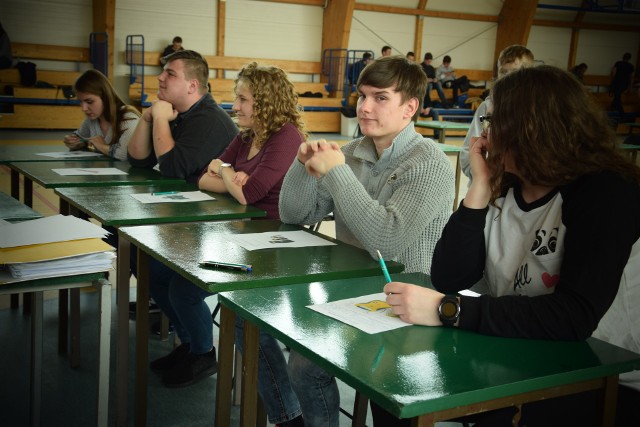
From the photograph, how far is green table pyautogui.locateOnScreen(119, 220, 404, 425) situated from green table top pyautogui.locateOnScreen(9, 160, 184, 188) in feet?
3.33

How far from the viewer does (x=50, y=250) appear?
1.81 m

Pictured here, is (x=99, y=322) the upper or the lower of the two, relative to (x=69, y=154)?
lower

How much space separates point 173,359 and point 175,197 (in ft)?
2.27

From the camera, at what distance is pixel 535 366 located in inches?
50.2

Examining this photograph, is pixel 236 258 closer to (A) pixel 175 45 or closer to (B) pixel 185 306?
(B) pixel 185 306

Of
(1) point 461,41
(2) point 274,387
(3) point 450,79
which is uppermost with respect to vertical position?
(1) point 461,41

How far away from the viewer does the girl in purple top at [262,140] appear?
294cm

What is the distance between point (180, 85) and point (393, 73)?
1.70 meters

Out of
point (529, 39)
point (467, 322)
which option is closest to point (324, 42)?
point (529, 39)

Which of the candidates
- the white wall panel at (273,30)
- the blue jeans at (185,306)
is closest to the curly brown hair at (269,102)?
the blue jeans at (185,306)

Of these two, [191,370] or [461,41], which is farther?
[461,41]

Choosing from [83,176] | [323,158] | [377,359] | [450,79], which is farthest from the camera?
[450,79]

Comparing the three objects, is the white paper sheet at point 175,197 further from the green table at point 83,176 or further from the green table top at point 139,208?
the green table at point 83,176

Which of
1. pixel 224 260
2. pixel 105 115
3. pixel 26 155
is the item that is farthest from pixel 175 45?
pixel 224 260
